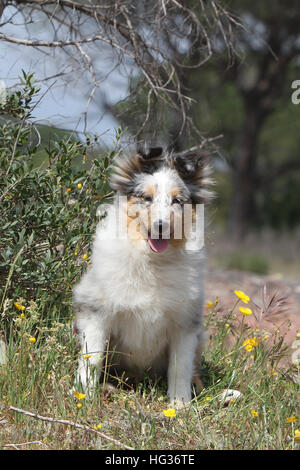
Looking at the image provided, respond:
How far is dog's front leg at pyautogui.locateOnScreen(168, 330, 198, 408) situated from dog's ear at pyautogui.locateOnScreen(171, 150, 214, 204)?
92cm

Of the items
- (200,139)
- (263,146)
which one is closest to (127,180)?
(200,139)

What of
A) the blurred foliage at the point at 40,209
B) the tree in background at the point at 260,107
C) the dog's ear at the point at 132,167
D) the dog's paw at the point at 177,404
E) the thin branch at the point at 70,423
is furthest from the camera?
the tree in background at the point at 260,107

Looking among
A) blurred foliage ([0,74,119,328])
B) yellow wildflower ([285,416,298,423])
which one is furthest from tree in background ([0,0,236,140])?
yellow wildflower ([285,416,298,423])

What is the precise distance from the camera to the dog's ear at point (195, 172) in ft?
12.6

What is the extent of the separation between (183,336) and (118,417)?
2.31 feet

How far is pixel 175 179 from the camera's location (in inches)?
148

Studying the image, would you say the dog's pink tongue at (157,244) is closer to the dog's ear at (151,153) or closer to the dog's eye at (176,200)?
the dog's eye at (176,200)

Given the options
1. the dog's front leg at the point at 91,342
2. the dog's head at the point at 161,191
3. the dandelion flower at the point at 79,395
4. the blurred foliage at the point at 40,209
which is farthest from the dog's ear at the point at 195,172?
the dandelion flower at the point at 79,395

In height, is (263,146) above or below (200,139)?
above

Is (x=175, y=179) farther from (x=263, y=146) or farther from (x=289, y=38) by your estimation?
(x=263, y=146)

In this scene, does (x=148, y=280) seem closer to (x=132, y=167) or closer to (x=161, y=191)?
(x=161, y=191)

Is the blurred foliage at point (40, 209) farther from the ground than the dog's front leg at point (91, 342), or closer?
farther from the ground

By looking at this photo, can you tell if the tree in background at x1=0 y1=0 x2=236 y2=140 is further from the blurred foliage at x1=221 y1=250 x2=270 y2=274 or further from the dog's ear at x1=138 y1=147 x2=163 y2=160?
the blurred foliage at x1=221 y1=250 x2=270 y2=274

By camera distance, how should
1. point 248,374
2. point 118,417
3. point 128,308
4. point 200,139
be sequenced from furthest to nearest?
point 200,139, point 248,374, point 128,308, point 118,417
